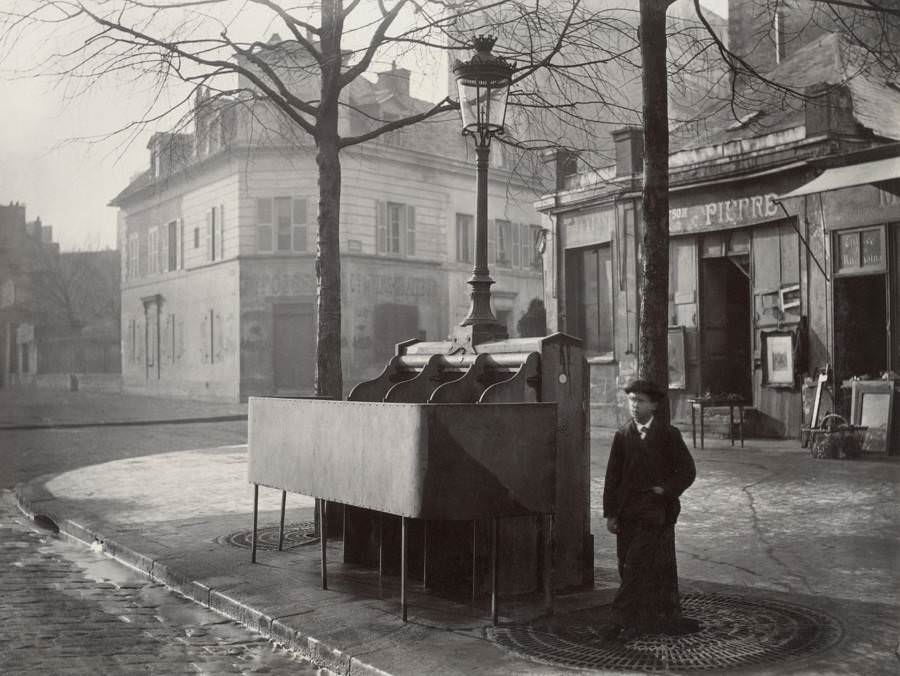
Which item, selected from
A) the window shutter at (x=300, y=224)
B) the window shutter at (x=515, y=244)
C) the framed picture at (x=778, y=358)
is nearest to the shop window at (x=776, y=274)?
the framed picture at (x=778, y=358)

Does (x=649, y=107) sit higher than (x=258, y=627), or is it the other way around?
(x=649, y=107)

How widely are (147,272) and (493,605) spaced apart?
1354 inches

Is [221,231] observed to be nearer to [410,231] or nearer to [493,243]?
[410,231]

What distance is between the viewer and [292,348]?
30.2 metres

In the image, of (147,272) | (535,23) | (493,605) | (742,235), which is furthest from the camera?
(147,272)

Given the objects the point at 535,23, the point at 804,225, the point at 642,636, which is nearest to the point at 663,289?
the point at 642,636

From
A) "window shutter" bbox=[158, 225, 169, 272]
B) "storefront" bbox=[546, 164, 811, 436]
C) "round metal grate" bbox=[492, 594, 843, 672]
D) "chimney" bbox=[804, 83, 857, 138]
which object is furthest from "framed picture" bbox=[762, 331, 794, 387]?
"window shutter" bbox=[158, 225, 169, 272]

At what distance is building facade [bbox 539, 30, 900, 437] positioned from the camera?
14.6 metres

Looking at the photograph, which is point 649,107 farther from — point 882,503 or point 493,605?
point 882,503

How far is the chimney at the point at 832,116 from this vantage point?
14516 mm

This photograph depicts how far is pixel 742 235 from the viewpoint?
1628 centimetres

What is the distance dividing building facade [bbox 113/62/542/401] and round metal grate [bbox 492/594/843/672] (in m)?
24.2

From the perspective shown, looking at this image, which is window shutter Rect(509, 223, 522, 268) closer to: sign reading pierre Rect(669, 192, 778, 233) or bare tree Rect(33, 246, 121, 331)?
sign reading pierre Rect(669, 192, 778, 233)

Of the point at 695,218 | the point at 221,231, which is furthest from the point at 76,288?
the point at 695,218
